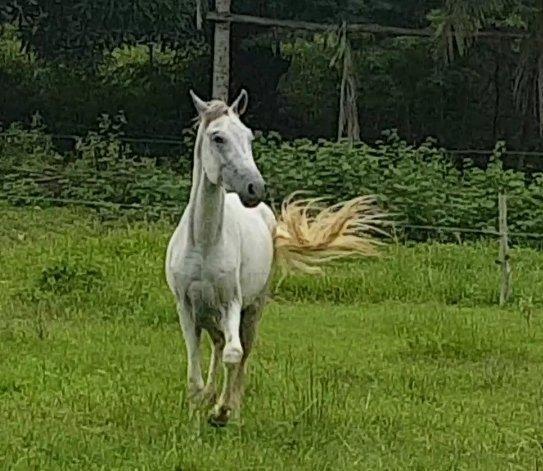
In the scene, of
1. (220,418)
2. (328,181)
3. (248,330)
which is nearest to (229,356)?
(220,418)

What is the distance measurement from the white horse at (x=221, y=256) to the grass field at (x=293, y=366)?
32cm

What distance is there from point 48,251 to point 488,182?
736 cm

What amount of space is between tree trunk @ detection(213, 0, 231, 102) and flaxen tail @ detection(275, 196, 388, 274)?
11.2 m

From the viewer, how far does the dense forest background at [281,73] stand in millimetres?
22500

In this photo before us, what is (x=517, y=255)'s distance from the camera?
15602 mm

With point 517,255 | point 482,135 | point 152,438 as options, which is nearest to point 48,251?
point 517,255

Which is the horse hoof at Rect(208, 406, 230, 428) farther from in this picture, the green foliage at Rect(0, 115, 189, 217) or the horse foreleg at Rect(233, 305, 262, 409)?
the green foliage at Rect(0, 115, 189, 217)

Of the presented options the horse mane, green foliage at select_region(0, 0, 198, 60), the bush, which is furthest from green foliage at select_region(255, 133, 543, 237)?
the horse mane

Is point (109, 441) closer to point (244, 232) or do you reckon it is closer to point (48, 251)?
point (244, 232)

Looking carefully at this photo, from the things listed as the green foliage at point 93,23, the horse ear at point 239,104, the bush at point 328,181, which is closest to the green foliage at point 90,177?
the bush at point 328,181

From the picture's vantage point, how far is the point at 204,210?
24.4ft

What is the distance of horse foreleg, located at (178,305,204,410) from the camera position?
24.5 ft

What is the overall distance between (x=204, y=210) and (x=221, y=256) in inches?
10.2

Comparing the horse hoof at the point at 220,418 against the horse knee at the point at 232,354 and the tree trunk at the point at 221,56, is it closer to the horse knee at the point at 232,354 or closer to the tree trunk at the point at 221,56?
the horse knee at the point at 232,354
